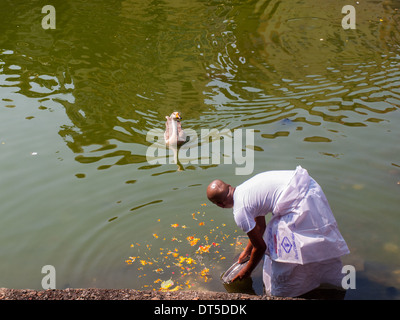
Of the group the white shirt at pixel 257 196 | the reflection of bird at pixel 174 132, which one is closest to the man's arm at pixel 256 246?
the white shirt at pixel 257 196

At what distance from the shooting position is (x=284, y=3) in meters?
14.7

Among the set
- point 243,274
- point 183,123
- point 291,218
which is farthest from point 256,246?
point 183,123

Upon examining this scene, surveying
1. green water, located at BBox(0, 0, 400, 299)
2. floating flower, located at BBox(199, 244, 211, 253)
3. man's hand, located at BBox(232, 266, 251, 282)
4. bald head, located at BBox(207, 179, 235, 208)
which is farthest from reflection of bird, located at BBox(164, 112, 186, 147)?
bald head, located at BBox(207, 179, 235, 208)

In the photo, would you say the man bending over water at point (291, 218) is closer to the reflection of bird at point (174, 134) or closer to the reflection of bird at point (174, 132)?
the reflection of bird at point (174, 134)

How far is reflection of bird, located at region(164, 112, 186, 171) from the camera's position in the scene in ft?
28.1

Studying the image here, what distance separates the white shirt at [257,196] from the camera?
4.85 metres

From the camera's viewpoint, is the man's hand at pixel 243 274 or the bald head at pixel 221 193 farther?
the man's hand at pixel 243 274

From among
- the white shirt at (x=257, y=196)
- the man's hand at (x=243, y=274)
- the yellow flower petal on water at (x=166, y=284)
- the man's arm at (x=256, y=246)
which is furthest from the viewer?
the yellow flower petal on water at (x=166, y=284)

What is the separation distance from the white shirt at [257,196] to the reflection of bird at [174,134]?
11.5ft

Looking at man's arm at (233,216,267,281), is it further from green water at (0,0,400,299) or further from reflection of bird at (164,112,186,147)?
reflection of bird at (164,112,186,147)

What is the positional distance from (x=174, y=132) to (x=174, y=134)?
0.12 ft

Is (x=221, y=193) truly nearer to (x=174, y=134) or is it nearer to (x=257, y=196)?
(x=257, y=196)

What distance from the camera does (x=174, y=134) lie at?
8.58 m

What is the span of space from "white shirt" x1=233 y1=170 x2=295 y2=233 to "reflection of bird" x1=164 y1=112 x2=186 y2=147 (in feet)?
12.2
